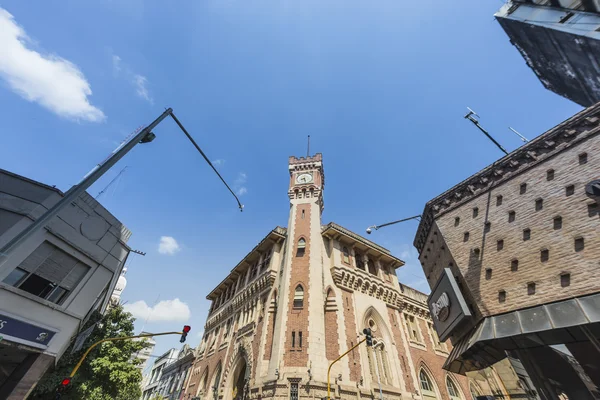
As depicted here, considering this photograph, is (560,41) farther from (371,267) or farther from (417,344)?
(417,344)

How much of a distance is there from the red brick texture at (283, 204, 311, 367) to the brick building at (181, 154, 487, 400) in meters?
0.07

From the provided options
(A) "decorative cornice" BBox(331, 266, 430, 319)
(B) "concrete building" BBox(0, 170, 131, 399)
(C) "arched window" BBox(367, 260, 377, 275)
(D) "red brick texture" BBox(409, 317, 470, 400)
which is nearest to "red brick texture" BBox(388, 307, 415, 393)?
(A) "decorative cornice" BBox(331, 266, 430, 319)

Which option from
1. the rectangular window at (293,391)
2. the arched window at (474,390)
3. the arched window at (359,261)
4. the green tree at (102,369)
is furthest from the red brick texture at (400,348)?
the green tree at (102,369)

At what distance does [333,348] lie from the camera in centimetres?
2003

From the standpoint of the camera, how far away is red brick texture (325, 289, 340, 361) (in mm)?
19797

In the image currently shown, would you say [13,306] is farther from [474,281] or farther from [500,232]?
[500,232]

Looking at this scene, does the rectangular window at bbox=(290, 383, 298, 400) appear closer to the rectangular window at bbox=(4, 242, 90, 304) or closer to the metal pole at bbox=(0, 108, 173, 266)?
the rectangular window at bbox=(4, 242, 90, 304)

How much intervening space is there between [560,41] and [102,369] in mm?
44581

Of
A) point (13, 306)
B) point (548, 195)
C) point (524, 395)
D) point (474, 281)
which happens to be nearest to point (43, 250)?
point (13, 306)

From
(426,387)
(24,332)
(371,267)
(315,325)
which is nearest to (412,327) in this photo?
(426,387)

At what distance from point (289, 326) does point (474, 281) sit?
13.4 meters

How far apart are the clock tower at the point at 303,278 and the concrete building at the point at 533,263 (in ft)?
29.4

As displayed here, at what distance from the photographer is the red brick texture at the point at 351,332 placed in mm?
19622

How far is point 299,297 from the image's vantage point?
22344 millimetres
